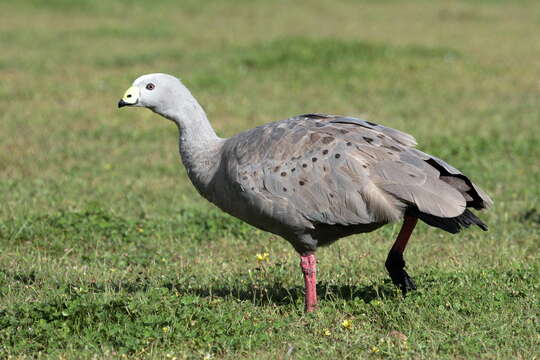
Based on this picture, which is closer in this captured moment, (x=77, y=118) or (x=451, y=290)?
(x=451, y=290)

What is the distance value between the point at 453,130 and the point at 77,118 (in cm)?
523

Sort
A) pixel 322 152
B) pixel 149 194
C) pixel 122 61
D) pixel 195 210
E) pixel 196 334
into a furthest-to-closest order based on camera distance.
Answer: pixel 122 61, pixel 149 194, pixel 195 210, pixel 322 152, pixel 196 334

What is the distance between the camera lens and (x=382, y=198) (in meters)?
5.16

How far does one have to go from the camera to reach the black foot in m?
5.58

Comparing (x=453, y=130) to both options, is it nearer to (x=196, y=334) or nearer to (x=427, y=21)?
(x=196, y=334)

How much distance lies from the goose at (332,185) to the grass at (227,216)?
511 mm

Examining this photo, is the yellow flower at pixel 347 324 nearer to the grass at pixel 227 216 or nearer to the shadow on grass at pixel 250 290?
the grass at pixel 227 216

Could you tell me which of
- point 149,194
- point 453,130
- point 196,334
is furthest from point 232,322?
point 453,130

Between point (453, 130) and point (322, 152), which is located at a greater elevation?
point (322, 152)

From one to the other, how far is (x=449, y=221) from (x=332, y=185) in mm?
749

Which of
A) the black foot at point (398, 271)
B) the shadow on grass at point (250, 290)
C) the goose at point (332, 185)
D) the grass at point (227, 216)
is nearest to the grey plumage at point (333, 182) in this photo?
the goose at point (332, 185)

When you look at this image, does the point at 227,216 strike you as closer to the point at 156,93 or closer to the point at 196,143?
the point at 196,143

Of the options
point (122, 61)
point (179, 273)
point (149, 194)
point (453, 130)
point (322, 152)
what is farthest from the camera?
point (122, 61)

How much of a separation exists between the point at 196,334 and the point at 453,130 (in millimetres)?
7335
